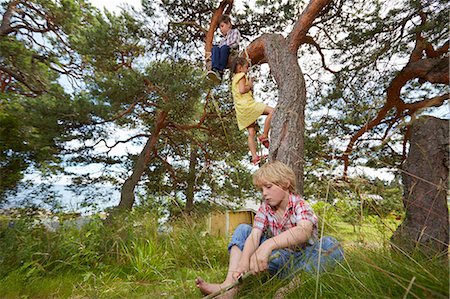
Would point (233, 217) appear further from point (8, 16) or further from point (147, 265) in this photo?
point (8, 16)

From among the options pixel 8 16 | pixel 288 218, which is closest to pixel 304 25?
pixel 288 218

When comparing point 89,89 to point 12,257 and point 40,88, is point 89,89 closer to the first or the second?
point 40,88

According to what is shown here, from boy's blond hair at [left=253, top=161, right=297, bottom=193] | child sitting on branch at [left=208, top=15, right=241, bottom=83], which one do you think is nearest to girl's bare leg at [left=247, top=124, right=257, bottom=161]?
child sitting on branch at [left=208, top=15, right=241, bottom=83]

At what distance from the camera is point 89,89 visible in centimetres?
534

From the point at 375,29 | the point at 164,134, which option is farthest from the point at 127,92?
the point at 375,29

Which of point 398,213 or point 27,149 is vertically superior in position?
point 27,149

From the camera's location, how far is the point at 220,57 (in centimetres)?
347

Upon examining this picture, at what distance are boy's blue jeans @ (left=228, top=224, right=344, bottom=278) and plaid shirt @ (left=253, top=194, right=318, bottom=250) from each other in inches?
3.0

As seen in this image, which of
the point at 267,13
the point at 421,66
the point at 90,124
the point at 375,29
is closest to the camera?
the point at 421,66

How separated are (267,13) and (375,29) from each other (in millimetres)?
1805

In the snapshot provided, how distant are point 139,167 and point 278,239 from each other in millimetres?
5905

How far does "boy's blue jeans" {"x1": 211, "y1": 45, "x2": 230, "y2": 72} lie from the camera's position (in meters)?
3.47

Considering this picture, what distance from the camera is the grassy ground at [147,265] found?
1.00 m

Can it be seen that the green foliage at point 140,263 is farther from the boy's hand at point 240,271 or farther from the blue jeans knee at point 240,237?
the blue jeans knee at point 240,237
